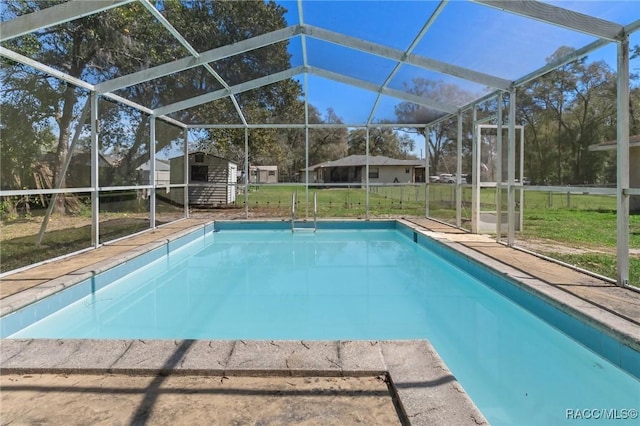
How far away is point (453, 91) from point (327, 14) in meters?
2.85

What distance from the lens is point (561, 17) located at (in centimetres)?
372

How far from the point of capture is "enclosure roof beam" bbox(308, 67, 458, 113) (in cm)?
755

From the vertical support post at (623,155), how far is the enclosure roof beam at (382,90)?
14.5 feet

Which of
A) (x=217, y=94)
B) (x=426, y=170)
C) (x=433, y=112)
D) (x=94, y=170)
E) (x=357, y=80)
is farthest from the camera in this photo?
(x=426, y=170)

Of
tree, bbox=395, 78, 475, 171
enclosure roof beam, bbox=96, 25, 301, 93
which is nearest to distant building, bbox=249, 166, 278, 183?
tree, bbox=395, 78, 475, 171

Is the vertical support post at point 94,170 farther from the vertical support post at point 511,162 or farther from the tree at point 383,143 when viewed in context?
the tree at point 383,143

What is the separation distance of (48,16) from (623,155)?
5.01m

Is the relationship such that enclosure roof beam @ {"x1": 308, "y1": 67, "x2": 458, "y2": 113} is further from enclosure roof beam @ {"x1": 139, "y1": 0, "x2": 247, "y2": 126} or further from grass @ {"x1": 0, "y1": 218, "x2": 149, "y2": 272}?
grass @ {"x1": 0, "y1": 218, "x2": 149, "y2": 272}

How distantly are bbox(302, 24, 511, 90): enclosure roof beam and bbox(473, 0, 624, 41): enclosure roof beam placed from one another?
1826 millimetres

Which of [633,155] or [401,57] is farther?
[401,57]

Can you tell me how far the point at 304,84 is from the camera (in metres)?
8.12

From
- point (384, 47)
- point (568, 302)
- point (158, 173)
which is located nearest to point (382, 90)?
point (384, 47)

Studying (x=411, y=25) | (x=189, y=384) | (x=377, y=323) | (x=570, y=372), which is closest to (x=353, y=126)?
(x=411, y=25)

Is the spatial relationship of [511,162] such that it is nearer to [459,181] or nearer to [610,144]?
[610,144]
